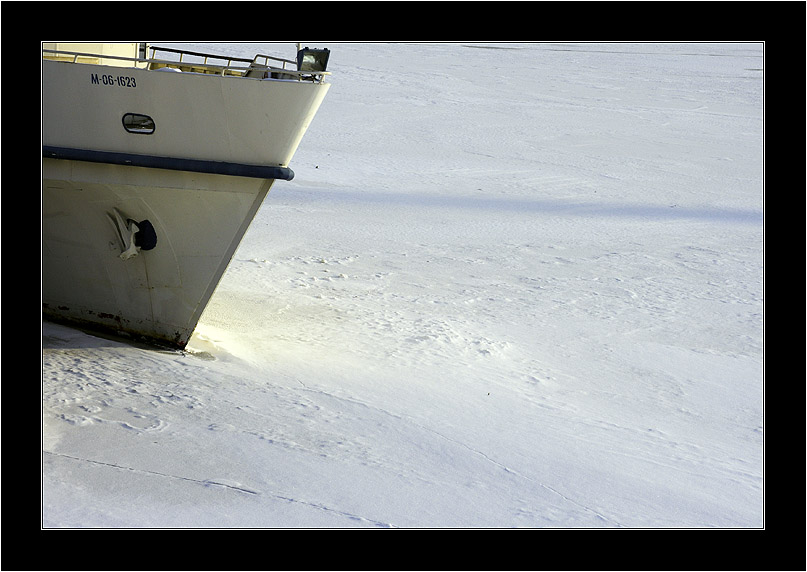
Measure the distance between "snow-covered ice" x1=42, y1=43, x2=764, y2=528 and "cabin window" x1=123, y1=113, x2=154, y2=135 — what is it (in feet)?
4.59

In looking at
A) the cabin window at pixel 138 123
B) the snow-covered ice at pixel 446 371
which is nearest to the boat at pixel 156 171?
the cabin window at pixel 138 123

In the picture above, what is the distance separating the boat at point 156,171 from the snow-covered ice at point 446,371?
1.25 feet

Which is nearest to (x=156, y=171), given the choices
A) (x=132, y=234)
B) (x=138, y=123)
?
(x=138, y=123)

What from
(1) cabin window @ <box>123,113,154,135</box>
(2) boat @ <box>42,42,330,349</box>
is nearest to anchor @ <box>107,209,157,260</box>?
(2) boat @ <box>42,42,330,349</box>

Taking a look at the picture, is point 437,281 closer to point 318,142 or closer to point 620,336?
point 620,336

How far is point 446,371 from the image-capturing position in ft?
18.1

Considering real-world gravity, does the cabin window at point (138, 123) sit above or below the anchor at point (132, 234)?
above

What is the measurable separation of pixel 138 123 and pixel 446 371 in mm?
2480

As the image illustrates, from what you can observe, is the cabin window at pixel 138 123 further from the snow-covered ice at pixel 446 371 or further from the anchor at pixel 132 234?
the snow-covered ice at pixel 446 371

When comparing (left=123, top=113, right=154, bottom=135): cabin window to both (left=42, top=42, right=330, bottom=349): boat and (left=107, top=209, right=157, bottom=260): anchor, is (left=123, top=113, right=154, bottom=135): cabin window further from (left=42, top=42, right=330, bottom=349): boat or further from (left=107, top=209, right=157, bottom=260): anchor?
(left=107, top=209, right=157, bottom=260): anchor

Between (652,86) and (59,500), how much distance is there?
20.7 meters

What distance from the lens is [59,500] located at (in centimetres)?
340

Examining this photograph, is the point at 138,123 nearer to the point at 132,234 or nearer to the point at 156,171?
the point at 156,171

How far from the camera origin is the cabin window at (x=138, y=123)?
513cm
